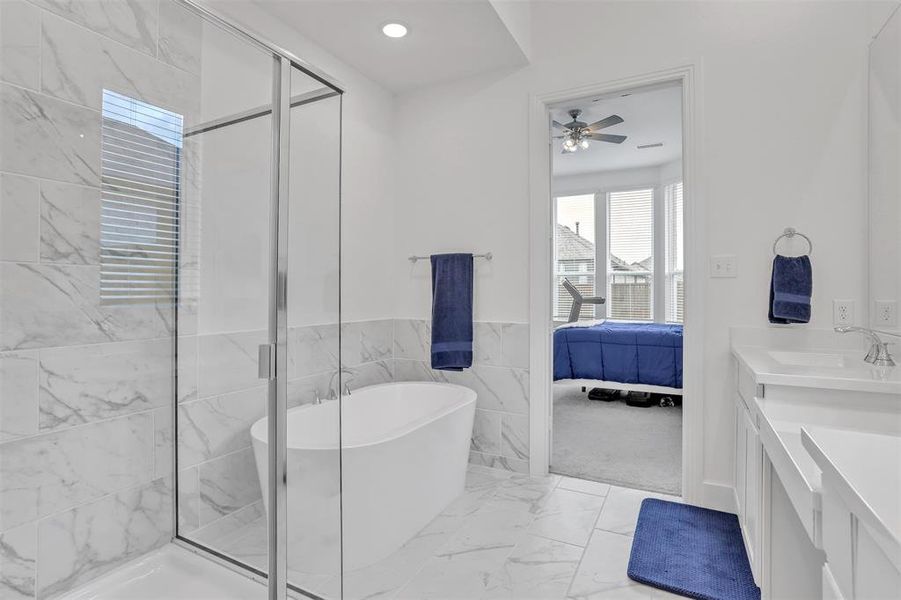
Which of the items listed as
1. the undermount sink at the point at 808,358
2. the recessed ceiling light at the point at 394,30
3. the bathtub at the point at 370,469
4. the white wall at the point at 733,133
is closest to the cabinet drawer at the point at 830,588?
the bathtub at the point at 370,469

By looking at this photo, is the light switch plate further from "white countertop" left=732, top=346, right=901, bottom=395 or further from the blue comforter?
the blue comforter

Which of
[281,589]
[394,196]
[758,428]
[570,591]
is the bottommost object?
[570,591]

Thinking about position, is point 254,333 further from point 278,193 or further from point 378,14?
point 378,14

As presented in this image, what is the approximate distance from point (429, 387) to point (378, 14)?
207 cm

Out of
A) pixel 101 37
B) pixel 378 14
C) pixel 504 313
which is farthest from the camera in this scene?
pixel 504 313

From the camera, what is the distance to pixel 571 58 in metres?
2.77

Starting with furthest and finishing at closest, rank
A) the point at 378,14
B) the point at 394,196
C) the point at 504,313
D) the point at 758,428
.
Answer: the point at 394,196 → the point at 504,313 → the point at 378,14 → the point at 758,428

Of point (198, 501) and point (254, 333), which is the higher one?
point (254, 333)

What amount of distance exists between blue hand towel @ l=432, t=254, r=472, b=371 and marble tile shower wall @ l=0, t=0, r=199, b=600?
1.69 metres

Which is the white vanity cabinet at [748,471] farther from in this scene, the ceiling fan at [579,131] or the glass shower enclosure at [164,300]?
the ceiling fan at [579,131]

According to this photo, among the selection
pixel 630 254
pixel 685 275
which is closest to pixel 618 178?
pixel 630 254

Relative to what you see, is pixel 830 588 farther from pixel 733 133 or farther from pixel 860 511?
pixel 733 133

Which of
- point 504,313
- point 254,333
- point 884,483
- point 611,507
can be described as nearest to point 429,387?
point 504,313

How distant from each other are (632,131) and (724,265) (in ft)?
9.92
